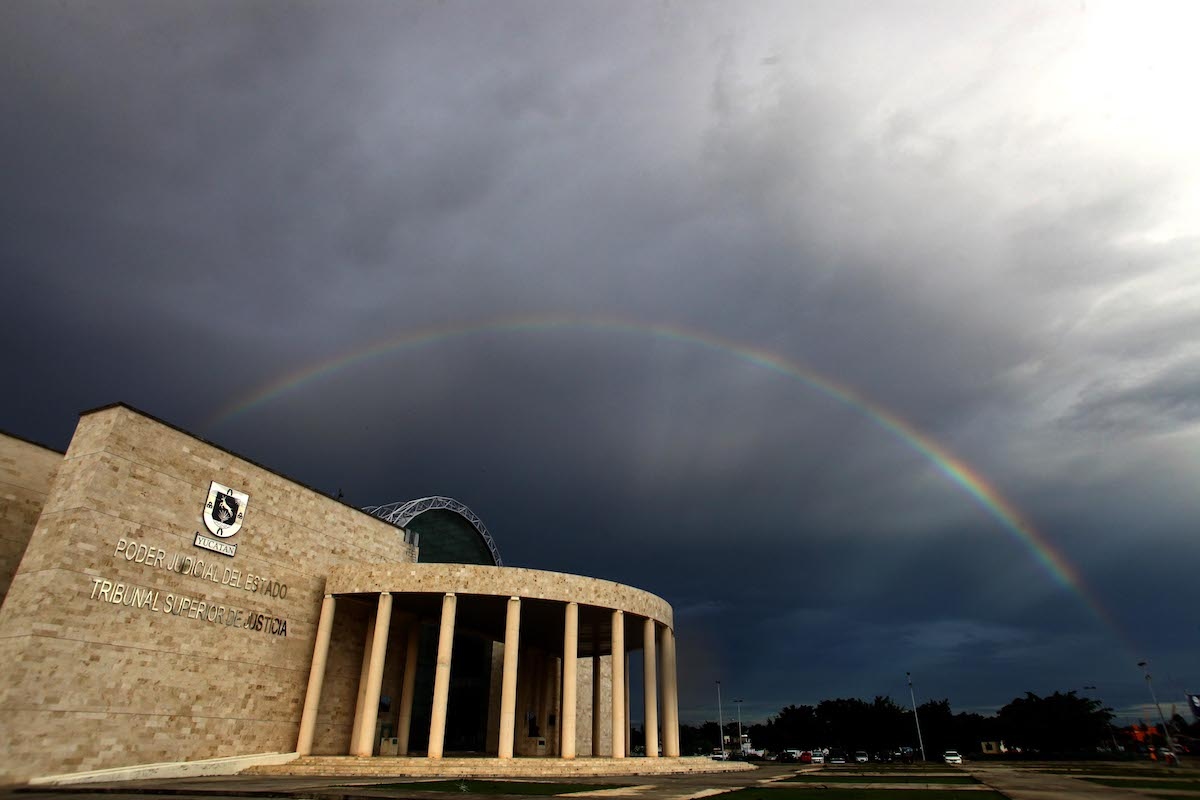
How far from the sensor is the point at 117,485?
2964cm

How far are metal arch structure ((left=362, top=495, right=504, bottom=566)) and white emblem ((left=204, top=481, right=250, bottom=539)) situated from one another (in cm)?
1651

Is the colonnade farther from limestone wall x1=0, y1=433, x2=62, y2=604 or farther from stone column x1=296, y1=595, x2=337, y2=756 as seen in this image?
limestone wall x1=0, y1=433, x2=62, y2=604

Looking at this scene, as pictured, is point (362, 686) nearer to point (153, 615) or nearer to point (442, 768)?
point (442, 768)

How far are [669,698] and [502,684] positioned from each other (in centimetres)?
1228

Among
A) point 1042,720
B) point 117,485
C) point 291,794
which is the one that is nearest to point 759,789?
point 291,794

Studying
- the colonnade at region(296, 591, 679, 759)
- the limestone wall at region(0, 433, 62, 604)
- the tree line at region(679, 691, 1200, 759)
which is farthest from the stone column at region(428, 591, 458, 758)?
the tree line at region(679, 691, 1200, 759)

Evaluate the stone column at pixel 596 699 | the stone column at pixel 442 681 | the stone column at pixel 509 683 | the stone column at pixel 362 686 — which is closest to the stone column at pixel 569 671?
the stone column at pixel 509 683

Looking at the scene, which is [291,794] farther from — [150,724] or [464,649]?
[464,649]

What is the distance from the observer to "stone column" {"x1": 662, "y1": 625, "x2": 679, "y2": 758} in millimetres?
45406

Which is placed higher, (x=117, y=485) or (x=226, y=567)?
(x=117, y=485)

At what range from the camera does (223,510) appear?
34406 millimetres

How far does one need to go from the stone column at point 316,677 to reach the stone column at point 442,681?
6.53m

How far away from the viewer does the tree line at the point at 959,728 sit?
93.8 m

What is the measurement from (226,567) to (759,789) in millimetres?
27374
